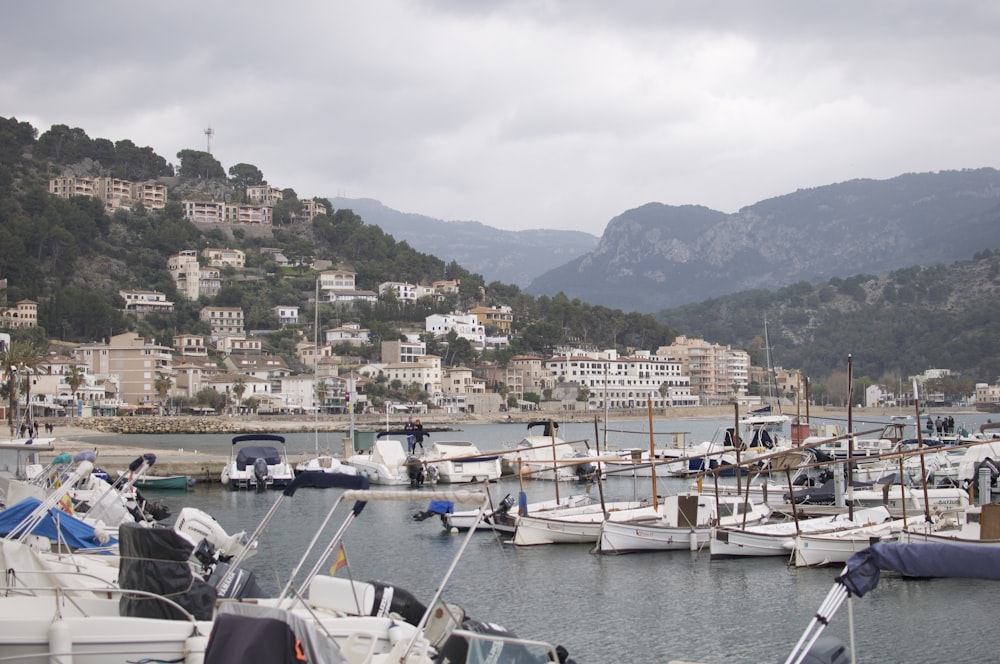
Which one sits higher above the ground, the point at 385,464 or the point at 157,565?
the point at 157,565

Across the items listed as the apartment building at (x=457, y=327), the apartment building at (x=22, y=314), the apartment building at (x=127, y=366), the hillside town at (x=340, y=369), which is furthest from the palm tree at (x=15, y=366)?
the apartment building at (x=457, y=327)

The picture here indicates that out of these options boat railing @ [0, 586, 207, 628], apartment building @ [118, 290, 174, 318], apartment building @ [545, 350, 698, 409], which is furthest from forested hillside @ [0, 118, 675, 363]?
boat railing @ [0, 586, 207, 628]

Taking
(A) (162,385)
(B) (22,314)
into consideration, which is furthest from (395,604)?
(B) (22,314)

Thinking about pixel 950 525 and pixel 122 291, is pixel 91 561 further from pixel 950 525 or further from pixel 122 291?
pixel 122 291

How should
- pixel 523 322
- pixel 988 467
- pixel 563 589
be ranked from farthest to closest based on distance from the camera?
pixel 523 322 < pixel 988 467 < pixel 563 589

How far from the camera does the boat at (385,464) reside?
160 ft

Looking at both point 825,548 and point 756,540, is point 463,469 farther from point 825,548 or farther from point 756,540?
point 825,548

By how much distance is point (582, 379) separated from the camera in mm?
166875

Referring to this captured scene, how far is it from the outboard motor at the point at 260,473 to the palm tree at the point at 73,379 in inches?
3086

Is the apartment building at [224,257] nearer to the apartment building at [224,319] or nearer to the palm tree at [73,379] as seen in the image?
the apartment building at [224,319]

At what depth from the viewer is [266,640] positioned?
9.97m

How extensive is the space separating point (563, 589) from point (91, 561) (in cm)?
1074

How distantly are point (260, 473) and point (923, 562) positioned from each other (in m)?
39.6

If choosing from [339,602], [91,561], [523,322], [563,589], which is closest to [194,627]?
[339,602]
